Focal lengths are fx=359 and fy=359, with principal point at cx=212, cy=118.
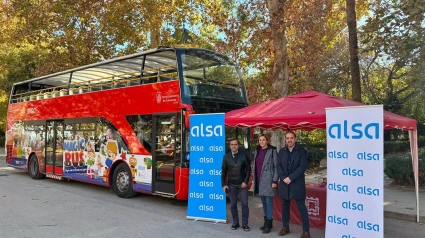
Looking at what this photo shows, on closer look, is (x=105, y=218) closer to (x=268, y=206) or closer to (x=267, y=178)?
(x=268, y=206)

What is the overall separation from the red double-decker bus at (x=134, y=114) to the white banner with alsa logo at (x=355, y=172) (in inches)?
139

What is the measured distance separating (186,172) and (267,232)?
2.43m

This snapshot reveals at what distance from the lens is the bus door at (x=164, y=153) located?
8.37m

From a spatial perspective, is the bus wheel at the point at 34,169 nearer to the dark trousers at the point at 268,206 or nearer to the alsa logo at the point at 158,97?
the alsa logo at the point at 158,97

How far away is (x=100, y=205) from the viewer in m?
8.79

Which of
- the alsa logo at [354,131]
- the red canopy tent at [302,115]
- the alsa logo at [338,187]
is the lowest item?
the alsa logo at [338,187]

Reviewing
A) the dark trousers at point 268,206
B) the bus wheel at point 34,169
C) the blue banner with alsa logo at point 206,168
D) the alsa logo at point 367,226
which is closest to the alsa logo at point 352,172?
the alsa logo at point 367,226

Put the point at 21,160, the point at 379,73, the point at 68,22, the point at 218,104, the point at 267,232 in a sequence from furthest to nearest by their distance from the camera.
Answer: the point at 379,73 → the point at 68,22 → the point at 21,160 → the point at 218,104 → the point at 267,232

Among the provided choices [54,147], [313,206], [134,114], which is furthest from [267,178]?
[54,147]

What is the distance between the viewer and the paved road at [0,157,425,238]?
6.34m

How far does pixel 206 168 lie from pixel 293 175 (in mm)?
2062

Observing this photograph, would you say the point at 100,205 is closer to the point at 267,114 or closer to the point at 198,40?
the point at 267,114

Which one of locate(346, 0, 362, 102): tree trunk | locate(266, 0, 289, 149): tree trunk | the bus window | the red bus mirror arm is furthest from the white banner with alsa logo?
locate(346, 0, 362, 102): tree trunk

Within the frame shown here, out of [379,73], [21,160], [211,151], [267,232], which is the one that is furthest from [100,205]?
[379,73]
